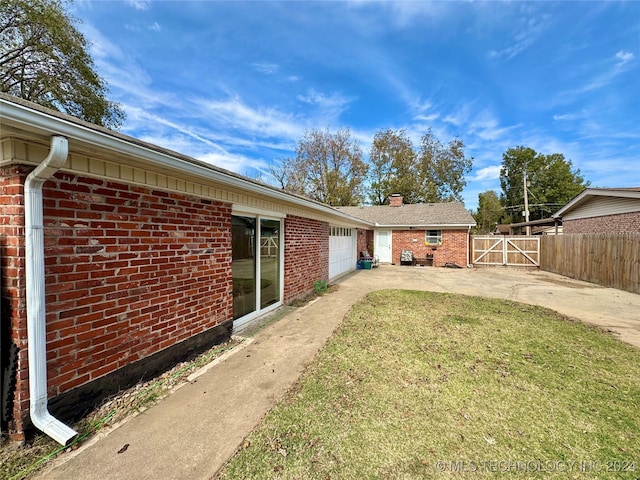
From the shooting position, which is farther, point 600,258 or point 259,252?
point 600,258

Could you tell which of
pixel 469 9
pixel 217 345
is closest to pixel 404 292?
pixel 217 345

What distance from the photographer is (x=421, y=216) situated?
1753cm

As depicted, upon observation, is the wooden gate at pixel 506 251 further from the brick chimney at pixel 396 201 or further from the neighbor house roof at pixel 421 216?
the brick chimney at pixel 396 201

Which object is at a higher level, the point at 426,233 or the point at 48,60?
the point at 48,60

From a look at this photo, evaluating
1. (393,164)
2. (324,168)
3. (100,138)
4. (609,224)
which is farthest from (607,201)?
(324,168)

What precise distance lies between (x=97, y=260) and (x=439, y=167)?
3252cm

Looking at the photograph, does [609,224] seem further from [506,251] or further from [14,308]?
[14,308]

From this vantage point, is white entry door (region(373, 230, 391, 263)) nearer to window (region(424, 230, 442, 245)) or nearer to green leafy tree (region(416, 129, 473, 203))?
window (region(424, 230, 442, 245))

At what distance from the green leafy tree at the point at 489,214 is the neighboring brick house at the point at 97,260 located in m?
42.0

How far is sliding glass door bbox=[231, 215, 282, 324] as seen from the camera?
15.7ft

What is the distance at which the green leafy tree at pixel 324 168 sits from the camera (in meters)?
26.6

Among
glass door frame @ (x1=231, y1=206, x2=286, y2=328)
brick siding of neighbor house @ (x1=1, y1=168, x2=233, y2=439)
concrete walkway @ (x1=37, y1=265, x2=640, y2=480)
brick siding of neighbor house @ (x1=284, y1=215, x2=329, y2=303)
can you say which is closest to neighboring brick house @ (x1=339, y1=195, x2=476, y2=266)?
brick siding of neighbor house @ (x1=284, y1=215, x2=329, y2=303)

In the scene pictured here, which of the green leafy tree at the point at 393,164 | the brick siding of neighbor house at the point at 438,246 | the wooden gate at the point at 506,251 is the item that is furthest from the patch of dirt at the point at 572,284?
the green leafy tree at the point at 393,164

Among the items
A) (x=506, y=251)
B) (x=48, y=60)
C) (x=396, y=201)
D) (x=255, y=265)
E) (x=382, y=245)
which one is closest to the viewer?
(x=255, y=265)
